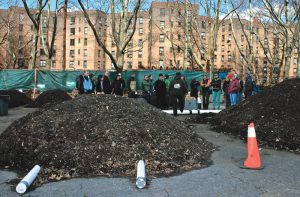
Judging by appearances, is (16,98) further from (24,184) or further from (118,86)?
(24,184)

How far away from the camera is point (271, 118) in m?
9.75

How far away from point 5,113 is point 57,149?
982cm

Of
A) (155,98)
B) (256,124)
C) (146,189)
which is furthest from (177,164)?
(155,98)

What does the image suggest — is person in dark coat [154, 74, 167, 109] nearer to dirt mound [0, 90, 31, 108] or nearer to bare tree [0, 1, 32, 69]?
dirt mound [0, 90, 31, 108]

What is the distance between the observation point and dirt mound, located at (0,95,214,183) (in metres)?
6.13

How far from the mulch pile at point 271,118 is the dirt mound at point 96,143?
1.82m

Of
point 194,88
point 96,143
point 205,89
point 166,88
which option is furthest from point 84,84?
point 96,143

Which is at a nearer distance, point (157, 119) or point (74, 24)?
point (157, 119)

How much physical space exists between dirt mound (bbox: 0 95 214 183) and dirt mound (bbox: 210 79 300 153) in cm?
182

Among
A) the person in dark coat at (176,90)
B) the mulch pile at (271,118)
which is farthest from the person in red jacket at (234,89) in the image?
the mulch pile at (271,118)

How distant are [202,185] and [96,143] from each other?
205cm

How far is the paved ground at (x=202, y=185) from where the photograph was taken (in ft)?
16.5

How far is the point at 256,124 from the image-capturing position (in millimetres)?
9797

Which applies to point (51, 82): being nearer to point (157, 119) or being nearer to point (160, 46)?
point (157, 119)
